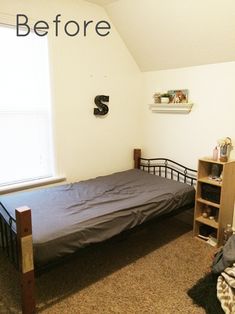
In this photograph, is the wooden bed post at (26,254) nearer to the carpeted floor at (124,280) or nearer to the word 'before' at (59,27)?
the carpeted floor at (124,280)

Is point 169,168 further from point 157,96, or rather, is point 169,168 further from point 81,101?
point 81,101

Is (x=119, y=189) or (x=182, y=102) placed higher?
(x=182, y=102)

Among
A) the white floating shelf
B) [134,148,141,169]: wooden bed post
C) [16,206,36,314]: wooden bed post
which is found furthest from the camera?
[134,148,141,169]: wooden bed post

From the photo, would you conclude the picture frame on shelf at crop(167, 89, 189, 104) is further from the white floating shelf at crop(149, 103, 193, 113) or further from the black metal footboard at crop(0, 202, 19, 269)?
the black metal footboard at crop(0, 202, 19, 269)

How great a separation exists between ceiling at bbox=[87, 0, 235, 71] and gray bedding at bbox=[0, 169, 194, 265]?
140 cm

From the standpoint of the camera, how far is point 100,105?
122 inches

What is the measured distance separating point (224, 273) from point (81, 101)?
217cm

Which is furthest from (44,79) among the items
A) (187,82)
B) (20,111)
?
(187,82)

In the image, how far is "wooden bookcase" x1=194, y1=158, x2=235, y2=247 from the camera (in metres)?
2.52

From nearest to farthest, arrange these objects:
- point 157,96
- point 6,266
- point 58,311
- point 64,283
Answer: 1. point 58,311
2. point 64,283
3. point 6,266
4. point 157,96

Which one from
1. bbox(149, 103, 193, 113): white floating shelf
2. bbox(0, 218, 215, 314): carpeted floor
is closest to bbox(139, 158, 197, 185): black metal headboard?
bbox(149, 103, 193, 113): white floating shelf

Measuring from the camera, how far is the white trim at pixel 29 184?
251cm

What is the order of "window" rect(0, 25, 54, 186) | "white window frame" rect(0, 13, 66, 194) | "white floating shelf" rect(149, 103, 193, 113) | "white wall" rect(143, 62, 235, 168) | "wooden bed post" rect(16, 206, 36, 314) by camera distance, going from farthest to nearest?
"white floating shelf" rect(149, 103, 193, 113) → "white wall" rect(143, 62, 235, 168) → "window" rect(0, 25, 54, 186) → "white window frame" rect(0, 13, 66, 194) → "wooden bed post" rect(16, 206, 36, 314)

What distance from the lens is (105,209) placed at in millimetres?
2156
